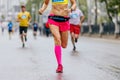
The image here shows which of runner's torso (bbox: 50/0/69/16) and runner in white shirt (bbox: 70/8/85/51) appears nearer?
runner's torso (bbox: 50/0/69/16)

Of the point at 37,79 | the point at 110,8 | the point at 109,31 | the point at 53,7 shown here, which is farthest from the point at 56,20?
the point at 109,31

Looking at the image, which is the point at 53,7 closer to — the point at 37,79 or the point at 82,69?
the point at 82,69

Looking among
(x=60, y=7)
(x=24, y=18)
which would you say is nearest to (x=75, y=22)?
(x=24, y=18)

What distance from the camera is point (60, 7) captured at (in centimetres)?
1048

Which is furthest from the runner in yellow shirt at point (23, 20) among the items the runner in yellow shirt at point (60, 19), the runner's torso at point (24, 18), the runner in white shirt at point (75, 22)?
the runner in yellow shirt at point (60, 19)

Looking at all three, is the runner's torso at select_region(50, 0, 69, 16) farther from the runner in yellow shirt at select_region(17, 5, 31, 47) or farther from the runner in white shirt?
the runner in yellow shirt at select_region(17, 5, 31, 47)

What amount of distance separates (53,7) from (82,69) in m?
1.55

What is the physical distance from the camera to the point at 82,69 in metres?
10.7

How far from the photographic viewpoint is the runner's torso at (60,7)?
10.5m

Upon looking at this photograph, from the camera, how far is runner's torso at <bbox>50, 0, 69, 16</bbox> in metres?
10.5

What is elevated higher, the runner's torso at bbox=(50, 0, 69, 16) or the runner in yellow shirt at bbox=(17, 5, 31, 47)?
the runner's torso at bbox=(50, 0, 69, 16)

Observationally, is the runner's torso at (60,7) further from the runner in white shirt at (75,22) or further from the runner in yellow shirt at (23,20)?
the runner in yellow shirt at (23,20)

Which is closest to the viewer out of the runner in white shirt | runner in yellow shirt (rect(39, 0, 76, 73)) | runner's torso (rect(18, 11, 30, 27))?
runner in yellow shirt (rect(39, 0, 76, 73))

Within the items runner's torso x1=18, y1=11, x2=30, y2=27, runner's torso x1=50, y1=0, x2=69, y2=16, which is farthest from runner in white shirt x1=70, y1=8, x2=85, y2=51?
runner's torso x1=50, y1=0, x2=69, y2=16
